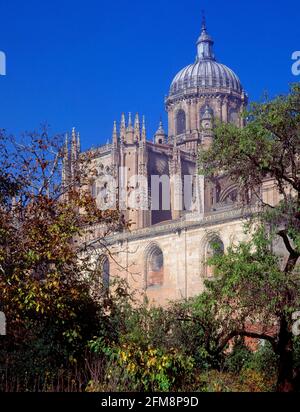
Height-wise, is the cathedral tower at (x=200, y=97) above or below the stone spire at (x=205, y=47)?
below

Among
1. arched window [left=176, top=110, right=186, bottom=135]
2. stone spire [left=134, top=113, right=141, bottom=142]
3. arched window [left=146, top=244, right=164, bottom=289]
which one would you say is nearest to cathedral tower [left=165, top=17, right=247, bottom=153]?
arched window [left=176, top=110, right=186, bottom=135]

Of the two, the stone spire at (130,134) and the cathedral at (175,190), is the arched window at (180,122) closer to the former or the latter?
the cathedral at (175,190)

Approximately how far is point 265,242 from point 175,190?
39.0 m

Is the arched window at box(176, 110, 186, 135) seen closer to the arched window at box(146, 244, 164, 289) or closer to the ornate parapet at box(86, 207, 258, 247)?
the ornate parapet at box(86, 207, 258, 247)

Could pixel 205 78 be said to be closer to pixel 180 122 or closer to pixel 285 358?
pixel 180 122

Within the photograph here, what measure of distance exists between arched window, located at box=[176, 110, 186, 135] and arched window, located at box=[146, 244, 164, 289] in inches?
795

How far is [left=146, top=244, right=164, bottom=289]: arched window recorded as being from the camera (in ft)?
154

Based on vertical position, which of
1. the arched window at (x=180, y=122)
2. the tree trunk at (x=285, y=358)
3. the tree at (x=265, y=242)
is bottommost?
the tree trunk at (x=285, y=358)

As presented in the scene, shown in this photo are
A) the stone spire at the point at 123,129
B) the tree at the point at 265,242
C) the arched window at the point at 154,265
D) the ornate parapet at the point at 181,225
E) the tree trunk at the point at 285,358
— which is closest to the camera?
the tree at the point at 265,242

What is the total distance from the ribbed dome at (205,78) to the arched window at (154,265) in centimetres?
2281

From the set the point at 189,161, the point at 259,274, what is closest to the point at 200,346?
the point at 259,274

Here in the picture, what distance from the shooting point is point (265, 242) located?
16094 mm

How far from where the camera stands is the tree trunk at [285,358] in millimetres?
16125

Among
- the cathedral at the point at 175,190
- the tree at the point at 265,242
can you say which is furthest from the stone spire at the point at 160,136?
the tree at the point at 265,242
